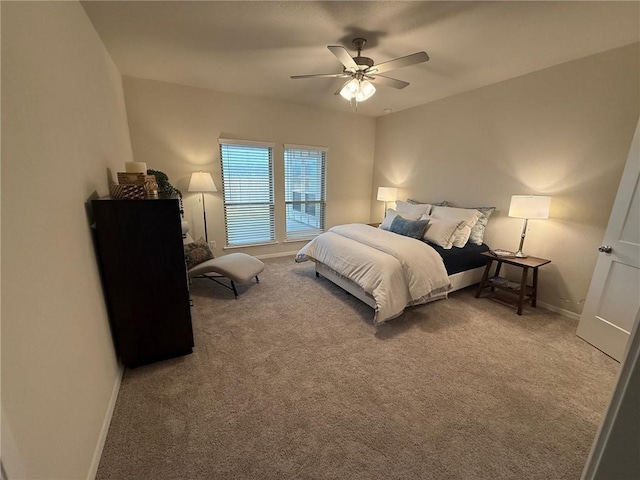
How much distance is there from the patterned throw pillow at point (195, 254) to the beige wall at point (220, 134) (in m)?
0.68

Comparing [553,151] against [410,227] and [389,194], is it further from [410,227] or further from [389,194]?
[389,194]

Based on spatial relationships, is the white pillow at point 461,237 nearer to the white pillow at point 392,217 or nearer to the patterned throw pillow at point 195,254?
the white pillow at point 392,217

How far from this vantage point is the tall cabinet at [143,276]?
1.76 m

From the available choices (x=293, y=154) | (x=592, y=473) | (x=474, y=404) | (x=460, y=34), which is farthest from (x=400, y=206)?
(x=592, y=473)

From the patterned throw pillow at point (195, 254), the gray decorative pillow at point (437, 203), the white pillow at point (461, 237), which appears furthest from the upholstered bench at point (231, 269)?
the gray decorative pillow at point (437, 203)

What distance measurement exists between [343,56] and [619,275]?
9.54 feet

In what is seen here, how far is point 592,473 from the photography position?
1.02 metres

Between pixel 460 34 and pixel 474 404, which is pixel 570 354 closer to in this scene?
pixel 474 404

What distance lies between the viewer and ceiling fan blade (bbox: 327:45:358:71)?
1972mm

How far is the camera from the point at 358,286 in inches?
116

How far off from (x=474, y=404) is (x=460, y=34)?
289 centimetres

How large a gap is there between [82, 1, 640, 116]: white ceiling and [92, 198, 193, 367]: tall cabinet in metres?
1.54

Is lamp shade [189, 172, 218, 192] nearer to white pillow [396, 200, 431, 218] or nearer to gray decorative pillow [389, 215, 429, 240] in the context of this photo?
gray decorative pillow [389, 215, 429, 240]

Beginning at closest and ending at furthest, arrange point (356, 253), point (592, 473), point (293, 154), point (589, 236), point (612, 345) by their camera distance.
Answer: point (592, 473) → point (612, 345) → point (589, 236) → point (356, 253) → point (293, 154)
